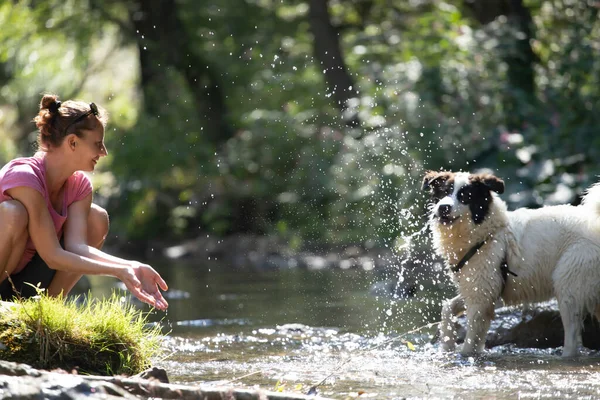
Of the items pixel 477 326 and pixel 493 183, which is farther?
pixel 493 183

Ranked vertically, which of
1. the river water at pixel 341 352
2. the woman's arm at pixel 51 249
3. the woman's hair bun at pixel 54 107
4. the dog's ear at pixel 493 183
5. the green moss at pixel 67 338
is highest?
the woman's hair bun at pixel 54 107

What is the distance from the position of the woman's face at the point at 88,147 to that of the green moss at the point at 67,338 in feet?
2.57

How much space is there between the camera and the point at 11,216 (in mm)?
4270

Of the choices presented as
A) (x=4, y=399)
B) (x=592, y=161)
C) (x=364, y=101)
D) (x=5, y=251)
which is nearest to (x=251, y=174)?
(x=364, y=101)

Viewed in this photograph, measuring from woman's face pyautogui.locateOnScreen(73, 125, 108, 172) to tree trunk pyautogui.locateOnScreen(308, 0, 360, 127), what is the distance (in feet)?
39.0

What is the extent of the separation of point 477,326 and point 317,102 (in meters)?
11.2

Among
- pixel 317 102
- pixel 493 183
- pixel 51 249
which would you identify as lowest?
pixel 51 249

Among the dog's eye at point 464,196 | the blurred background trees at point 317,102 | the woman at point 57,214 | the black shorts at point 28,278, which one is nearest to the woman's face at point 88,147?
the woman at point 57,214

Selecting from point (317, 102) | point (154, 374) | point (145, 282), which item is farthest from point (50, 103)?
point (317, 102)

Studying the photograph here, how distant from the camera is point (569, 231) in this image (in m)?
5.96

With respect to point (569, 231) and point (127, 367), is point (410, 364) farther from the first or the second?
point (127, 367)

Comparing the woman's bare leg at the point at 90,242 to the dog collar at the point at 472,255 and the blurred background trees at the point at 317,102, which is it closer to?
the dog collar at the point at 472,255

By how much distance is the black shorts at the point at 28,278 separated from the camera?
4566 millimetres

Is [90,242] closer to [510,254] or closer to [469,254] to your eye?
[469,254]
